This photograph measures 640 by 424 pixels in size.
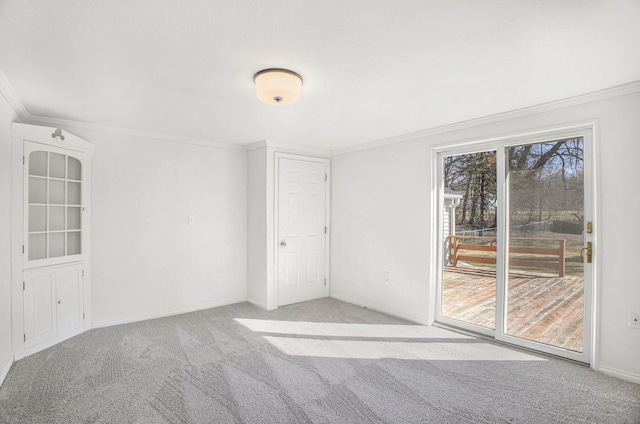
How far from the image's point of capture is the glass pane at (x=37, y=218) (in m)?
3.07

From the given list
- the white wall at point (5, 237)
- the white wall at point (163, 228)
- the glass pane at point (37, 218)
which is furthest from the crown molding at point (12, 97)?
the glass pane at point (37, 218)

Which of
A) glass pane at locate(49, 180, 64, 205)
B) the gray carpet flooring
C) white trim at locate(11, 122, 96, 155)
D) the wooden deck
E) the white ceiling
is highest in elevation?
the white ceiling

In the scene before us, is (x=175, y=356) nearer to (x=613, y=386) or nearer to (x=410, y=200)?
(x=410, y=200)

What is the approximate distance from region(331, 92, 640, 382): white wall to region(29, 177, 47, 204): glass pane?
349 centimetres

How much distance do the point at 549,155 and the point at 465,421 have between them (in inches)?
96.5

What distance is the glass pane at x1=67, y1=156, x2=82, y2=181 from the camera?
3403 millimetres

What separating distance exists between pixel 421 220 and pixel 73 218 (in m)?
3.89

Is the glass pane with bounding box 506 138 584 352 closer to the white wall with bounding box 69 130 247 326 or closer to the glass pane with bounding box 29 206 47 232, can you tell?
the white wall with bounding box 69 130 247 326

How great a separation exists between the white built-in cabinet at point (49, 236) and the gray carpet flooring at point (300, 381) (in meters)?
0.24

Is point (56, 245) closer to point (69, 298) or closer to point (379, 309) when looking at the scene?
point (69, 298)

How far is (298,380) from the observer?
2.56 m

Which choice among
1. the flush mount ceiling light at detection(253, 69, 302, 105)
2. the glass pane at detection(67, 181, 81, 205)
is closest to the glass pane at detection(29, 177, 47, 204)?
the glass pane at detection(67, 181, 81, 205)

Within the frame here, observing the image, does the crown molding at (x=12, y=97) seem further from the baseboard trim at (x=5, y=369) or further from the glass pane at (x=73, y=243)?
the baseboard trim at (x=5, y=369)

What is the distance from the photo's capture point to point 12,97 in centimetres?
270
